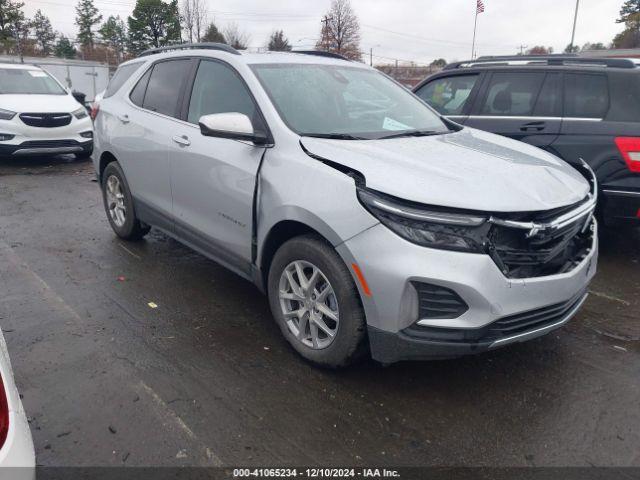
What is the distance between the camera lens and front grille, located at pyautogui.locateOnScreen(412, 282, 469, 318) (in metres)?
2.57

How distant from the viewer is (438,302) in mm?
2598

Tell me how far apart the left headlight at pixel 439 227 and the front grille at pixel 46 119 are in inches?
355

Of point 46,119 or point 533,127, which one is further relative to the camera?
point 46,119

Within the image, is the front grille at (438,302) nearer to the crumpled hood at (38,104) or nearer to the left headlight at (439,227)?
the left headlight at (439,227)

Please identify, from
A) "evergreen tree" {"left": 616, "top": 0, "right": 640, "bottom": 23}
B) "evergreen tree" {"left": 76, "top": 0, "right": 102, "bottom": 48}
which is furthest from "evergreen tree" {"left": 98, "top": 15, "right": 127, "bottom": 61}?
"evergreen tree" {"left": 616, "top": 0, "right": 640, "bottom": 23}

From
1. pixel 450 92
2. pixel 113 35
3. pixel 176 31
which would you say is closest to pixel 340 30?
pixel 176 31

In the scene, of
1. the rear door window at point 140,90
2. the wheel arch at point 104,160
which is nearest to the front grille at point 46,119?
the wheel arch at point 104,160

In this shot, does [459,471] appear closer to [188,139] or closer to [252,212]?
[252,212]

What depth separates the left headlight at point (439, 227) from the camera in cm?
259

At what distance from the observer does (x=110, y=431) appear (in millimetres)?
2635

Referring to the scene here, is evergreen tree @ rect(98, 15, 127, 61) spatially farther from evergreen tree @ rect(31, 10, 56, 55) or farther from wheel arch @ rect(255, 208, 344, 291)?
wheel arch @ rect(255, 208, 344, 291)

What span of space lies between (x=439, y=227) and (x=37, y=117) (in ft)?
30.3

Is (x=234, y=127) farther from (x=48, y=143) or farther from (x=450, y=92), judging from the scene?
(x=48, y=143)

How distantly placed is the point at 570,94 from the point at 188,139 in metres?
3.79
